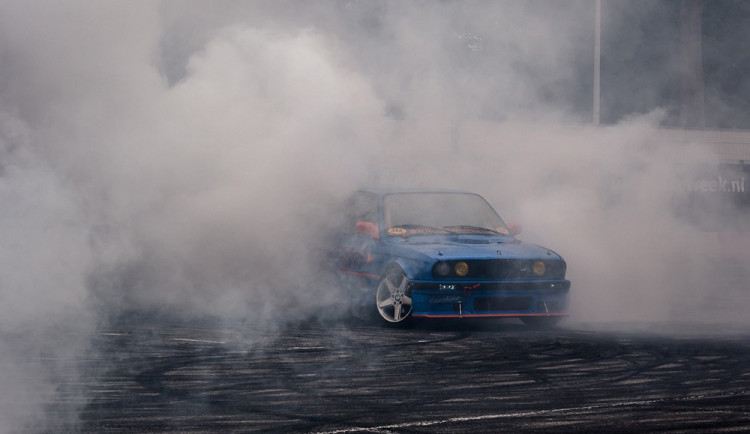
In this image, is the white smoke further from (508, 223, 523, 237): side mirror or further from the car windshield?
(508, 223, 523, 237): side mirror

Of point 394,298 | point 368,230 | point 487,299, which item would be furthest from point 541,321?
point 368,230

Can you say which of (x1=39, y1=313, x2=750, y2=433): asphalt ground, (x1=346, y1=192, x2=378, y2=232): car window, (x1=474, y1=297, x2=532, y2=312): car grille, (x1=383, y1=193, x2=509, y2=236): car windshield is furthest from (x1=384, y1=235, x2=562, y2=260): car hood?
(x1=39, y1=313, x2=750, y2=433): asphalt ground

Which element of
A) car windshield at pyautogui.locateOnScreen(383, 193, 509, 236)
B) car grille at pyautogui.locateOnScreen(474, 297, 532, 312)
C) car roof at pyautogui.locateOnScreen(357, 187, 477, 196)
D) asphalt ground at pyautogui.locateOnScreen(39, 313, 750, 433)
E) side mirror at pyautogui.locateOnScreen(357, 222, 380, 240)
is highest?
car roof at pyautogui.locateOnScreen(357, 187, 477, 196)

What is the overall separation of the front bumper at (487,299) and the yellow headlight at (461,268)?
0.08 meters

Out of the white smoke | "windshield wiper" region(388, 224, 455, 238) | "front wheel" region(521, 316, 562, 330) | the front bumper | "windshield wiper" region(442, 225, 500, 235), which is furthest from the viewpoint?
"windshield wiper" region(442, 225, 500, 235)

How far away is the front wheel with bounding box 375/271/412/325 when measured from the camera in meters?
8.30

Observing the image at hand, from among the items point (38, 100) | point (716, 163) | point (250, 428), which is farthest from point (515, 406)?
point (716, 163)

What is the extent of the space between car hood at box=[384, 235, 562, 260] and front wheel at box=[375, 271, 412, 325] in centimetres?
22

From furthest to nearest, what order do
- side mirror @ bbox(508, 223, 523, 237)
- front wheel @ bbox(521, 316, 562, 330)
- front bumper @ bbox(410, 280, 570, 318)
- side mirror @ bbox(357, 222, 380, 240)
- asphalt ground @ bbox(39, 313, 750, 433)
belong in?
side mirror @ bbox(508, 223, 523, 237) → side mirror @ bbox(357, 222, 380, 240) → front wheel @ bbox(521, 316, 562, 330) → front bumper @ bbox(410, 280, 570, 318) → asphalt ground @ bbox(39, 313, 750, 433)

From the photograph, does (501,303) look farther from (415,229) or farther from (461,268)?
(415,229)

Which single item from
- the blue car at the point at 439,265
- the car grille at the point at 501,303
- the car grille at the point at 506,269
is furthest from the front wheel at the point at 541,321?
the car grille at the point at 506,269

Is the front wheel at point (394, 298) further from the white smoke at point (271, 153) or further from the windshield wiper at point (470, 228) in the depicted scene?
the windshield wiper at point (470, 228)

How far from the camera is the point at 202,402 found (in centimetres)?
550

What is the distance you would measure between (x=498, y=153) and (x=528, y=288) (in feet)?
9.20
